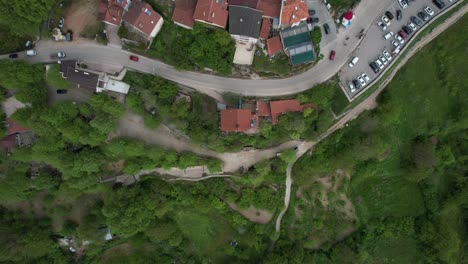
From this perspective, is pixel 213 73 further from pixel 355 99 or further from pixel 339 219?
pixel 339 219

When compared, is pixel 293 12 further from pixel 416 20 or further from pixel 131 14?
pixel 131 14

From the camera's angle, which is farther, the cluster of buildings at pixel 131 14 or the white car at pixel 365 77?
the white car at pixel 365 77

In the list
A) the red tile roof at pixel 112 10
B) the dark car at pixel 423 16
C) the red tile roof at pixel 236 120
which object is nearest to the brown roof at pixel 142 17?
the red tile roof at pixel 112 10

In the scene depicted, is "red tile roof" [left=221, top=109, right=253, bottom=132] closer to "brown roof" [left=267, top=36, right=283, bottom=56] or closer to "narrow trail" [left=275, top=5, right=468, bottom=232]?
"brown roof" [left=267, top=36, right=283, bottom=56]

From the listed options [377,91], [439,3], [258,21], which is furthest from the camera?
[377,91]

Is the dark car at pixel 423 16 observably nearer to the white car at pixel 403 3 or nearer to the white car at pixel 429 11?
the white car at pixel 429 11

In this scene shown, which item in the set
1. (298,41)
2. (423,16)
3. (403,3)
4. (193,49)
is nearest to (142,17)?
(193,49)

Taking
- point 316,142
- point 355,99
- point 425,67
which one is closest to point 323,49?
point 355,99
